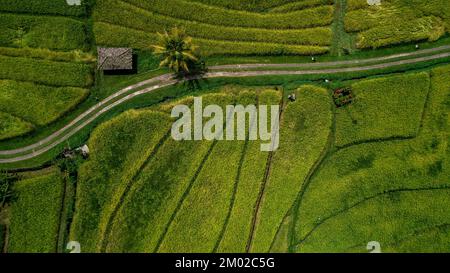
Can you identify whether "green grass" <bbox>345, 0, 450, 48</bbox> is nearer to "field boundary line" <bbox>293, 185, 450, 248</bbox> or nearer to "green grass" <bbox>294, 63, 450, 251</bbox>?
"green grass" <bbox>294, 63, 450, 251</bbox>

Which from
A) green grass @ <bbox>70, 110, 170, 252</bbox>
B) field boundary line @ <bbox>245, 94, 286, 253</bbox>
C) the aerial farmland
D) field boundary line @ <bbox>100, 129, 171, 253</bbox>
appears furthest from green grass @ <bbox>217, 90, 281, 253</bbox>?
green grass @ <bbox>70, 110, 170, 252</bbox>

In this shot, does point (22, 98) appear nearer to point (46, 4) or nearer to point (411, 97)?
point (46, 4)

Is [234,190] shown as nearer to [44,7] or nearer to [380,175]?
[380,175]

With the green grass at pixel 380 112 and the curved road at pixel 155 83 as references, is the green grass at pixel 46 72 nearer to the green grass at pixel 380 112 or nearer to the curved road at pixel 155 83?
the curved road at pixel 155 83

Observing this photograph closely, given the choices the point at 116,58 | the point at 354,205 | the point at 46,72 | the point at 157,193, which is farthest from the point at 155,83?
the point at 354,205
